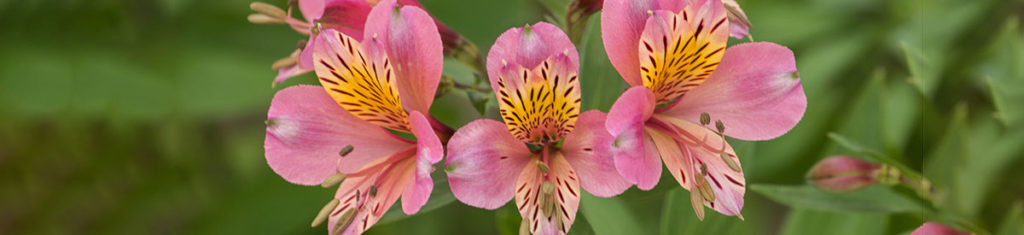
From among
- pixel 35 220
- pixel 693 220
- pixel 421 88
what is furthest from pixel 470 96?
pixel 35 220

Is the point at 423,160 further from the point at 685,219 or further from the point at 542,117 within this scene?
the point at 685,219

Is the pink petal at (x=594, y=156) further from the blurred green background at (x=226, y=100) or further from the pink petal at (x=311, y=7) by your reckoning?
the blurred green background at (x=226, y=100)

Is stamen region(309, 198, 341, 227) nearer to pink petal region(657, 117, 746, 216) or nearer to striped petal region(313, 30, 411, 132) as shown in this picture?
striped petal region(313, 30, 411, 132)

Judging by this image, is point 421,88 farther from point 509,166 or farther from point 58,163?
point 58,163

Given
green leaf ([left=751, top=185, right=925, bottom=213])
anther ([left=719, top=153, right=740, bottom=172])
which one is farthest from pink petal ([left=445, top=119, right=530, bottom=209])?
green leaf ([left=751, top=185, right=925, bottom=213])

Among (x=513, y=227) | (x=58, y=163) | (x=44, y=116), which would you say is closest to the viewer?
(x=513, y=227)

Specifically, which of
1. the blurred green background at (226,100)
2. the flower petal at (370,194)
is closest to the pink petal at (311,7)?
the flower petal at (370,194)
